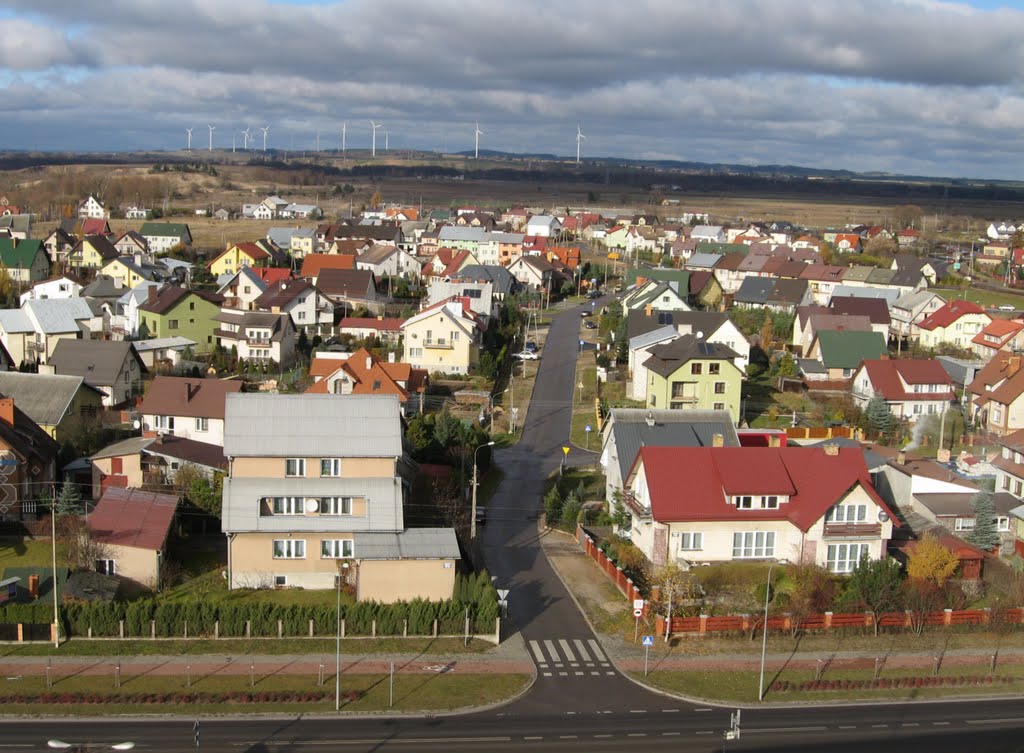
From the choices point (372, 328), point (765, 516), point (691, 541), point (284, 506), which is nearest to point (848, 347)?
point (372, 328)

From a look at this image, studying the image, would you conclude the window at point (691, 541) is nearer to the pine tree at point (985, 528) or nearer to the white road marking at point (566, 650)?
the white road marking at point (566, 650)

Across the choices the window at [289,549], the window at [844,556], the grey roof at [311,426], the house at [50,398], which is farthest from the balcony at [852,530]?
the house at [50,398]

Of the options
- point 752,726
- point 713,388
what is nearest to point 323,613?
point 752,726

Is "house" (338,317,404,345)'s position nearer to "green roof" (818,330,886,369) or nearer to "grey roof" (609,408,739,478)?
"green roof" (818,330,886,369)

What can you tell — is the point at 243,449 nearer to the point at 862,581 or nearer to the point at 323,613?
the point at 323,613

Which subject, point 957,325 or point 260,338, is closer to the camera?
point 260,338

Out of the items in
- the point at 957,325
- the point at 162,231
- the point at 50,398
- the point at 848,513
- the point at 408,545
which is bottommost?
the point at 408,545

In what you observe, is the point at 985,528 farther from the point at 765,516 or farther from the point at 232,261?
the point at 232,261
